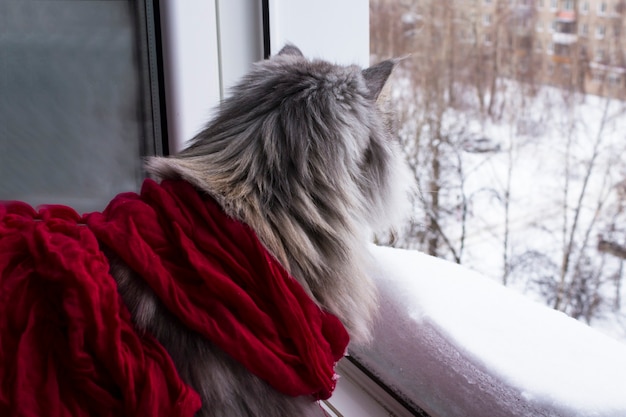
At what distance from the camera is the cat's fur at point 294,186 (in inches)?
33.0

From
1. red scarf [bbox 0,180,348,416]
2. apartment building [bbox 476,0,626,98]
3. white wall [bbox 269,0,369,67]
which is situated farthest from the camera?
white wall [bbox 269,0,369,67]

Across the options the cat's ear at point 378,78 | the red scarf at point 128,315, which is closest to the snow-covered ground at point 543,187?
the cat's ear at point 378,78

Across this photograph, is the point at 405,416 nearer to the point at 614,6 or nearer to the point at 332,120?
the point at 332,120

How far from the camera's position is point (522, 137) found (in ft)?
3.74

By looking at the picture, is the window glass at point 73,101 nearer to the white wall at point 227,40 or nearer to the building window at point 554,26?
the white wall at point 227,40

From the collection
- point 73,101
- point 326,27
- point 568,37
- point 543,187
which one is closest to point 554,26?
point 568,37

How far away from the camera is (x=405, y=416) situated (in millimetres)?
1187

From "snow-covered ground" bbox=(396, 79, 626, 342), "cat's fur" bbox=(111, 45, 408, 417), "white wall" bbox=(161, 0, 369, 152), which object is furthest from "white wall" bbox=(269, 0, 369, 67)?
"cat's fur" bbox=(111, 45, 408, 417)

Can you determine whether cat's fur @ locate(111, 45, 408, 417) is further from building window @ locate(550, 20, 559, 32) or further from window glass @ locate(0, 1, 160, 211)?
window glass @ locate(0, 1, 160, 211)

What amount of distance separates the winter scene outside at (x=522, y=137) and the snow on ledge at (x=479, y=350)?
0.25 feet

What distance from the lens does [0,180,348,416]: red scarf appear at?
77 cm

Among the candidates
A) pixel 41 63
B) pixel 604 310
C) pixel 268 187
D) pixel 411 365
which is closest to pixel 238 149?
pixel 268 187

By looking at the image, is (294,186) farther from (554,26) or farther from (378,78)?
(554,26)

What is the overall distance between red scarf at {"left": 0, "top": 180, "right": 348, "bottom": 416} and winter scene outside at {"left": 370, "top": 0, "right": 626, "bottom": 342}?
1.49 feet
